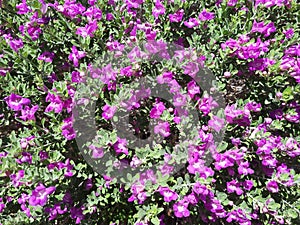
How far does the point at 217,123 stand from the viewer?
2252 millimetres

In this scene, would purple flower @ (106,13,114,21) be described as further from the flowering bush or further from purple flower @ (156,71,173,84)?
purple flower @ (156,71,173,84)

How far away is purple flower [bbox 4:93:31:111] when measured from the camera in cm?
228

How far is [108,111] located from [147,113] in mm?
420

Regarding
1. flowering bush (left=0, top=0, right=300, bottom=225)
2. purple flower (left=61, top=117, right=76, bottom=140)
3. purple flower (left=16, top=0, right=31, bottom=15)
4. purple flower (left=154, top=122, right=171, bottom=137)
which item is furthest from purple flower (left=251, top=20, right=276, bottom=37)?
purple flower (left=16, top=0, right=31, bottom=15)

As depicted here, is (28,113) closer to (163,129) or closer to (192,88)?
(163,129)

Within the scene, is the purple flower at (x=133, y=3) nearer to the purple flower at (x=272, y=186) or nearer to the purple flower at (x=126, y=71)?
the purple flower at (x=126, y=71)

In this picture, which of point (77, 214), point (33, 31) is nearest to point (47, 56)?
point (33, 31)

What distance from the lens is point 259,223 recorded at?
2.67m

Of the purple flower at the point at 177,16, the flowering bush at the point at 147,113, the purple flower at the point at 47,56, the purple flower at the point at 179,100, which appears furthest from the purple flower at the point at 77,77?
the purple flower at the point at 177,16

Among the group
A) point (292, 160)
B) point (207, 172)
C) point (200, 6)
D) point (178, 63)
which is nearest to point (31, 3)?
point (178, 63)

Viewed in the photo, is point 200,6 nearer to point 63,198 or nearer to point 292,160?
point 292,160

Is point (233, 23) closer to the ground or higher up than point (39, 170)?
higher up

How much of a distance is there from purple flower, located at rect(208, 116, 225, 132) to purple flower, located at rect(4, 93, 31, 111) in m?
1.17

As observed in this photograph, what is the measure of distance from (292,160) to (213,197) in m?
0.86
